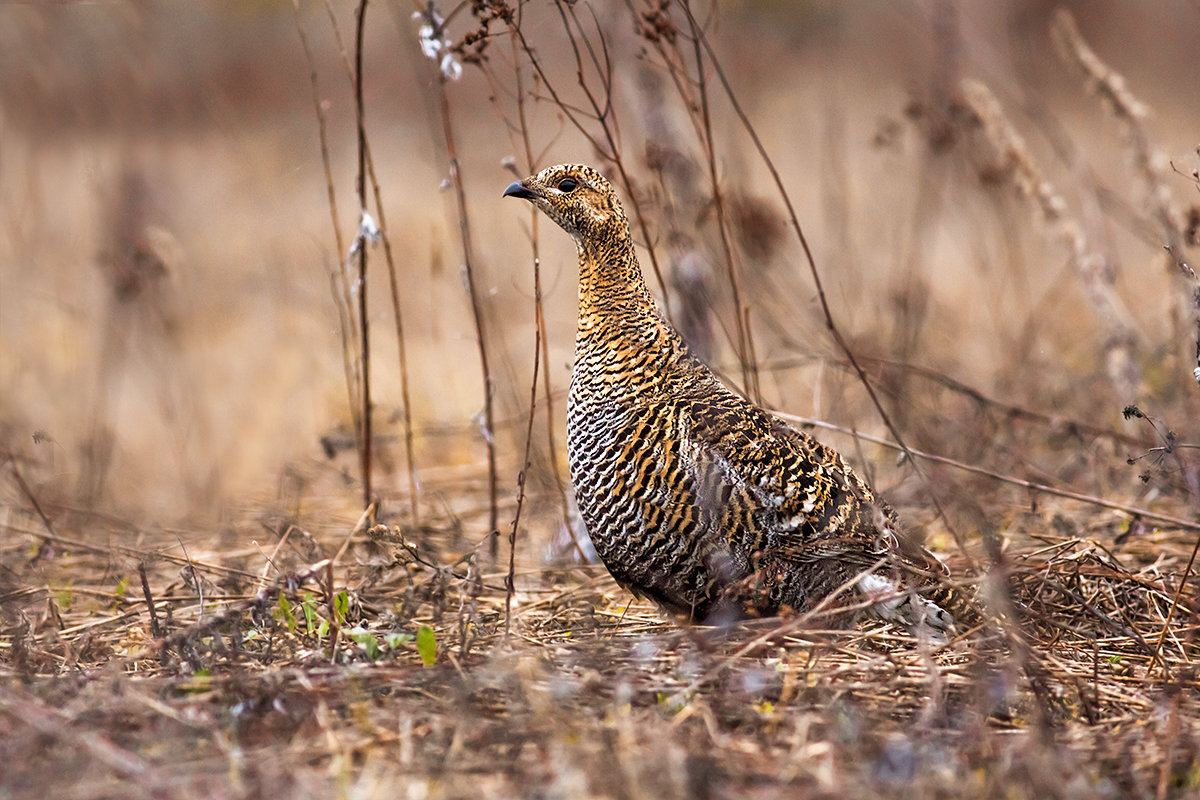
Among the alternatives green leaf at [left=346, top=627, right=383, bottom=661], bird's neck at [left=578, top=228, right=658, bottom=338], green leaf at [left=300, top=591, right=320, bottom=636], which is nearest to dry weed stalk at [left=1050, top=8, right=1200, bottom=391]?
bird's neck at [left=578, top=228, right=658, bottom=338]

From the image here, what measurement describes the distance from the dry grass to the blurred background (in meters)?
0.07

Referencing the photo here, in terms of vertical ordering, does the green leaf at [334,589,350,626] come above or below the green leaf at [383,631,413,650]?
above

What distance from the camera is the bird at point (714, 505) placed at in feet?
11.8

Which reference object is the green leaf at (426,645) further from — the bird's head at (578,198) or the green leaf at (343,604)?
the bird's head at (578,198)

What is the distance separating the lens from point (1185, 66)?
15.8 metres

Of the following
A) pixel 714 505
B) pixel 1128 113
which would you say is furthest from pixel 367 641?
pixel 1128 113

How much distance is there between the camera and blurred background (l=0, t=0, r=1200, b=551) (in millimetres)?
5238

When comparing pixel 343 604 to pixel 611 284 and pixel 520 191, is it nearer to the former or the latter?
pixel 611 284

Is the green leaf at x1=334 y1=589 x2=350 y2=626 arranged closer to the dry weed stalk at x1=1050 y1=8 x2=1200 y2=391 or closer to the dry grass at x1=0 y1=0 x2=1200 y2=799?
the dry grass at x1=0 y1=0 x2=1200 y2=799

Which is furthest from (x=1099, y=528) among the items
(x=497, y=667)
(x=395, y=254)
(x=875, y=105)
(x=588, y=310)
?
(x=875, y=105)

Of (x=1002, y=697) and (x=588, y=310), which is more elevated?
(x=588, y=310)

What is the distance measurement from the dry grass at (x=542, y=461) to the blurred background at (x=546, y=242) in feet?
0.21

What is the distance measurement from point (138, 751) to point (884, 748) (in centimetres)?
177

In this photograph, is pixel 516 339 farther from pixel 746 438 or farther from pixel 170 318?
pixel 746 438
